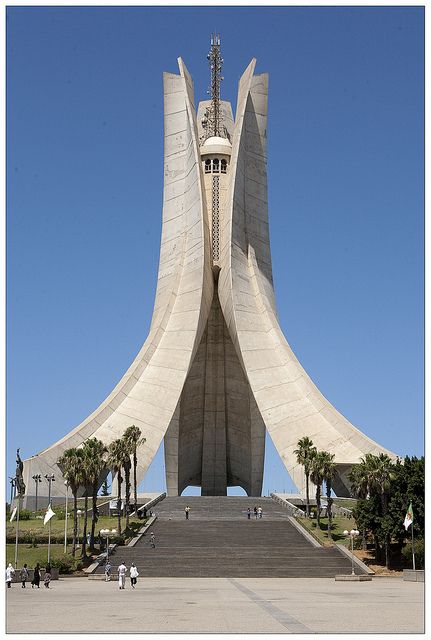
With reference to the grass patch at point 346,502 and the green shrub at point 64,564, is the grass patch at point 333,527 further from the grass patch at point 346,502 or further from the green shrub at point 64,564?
the green shrub at point 64,564

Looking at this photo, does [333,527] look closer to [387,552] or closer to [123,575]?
[387,552]

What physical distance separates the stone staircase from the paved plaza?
109 inches

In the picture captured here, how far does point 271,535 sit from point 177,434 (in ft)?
53.0

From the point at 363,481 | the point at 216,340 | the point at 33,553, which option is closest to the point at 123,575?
the point at 33,553

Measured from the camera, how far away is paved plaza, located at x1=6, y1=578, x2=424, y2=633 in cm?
1212

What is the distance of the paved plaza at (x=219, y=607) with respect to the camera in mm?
12125

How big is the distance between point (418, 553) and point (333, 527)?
663 cm

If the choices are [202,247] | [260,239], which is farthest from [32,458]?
Answer: [260,239]

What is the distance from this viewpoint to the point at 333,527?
33406mm

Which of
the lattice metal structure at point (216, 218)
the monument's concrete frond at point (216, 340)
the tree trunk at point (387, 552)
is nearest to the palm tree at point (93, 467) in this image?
the monument's concrete frond at point (216, 340)

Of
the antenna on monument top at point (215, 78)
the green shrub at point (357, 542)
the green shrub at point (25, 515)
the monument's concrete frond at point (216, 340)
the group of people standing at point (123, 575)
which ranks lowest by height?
the green shrub at point (357, 542)

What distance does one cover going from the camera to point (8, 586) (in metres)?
23.2

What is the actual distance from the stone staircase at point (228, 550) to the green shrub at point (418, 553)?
77.6 inches

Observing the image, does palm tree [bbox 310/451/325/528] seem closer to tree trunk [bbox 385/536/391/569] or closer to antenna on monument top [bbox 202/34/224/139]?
tree trunk [bbox 385/536/391/569]
